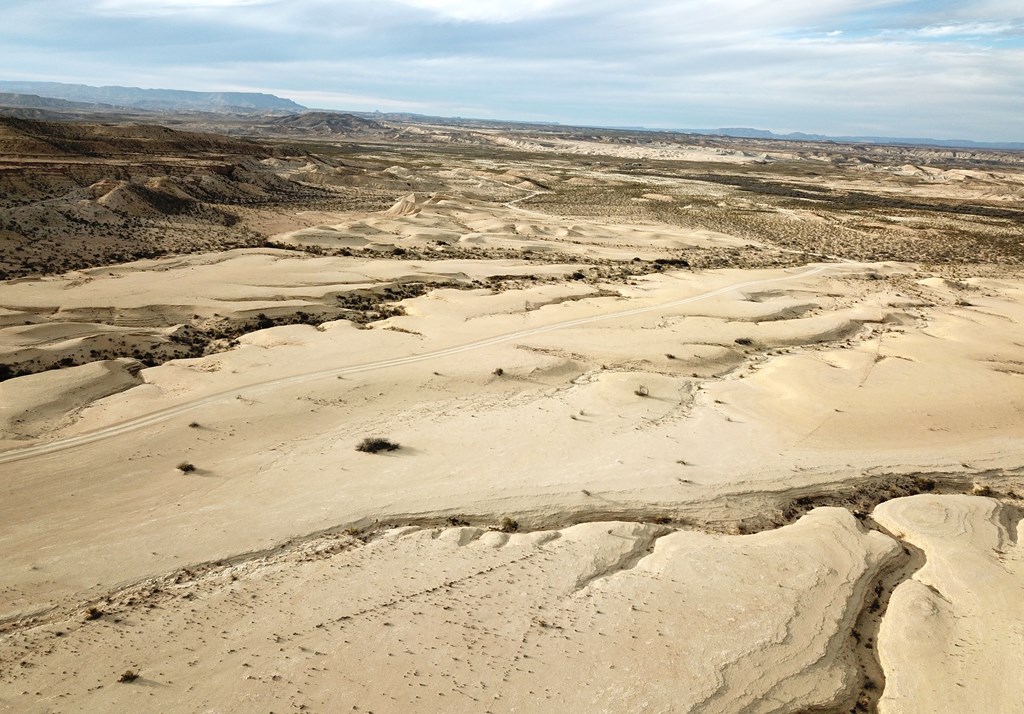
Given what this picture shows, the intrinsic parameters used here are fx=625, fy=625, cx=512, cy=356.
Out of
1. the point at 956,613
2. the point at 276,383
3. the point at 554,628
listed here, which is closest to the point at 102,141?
the point at 276,383

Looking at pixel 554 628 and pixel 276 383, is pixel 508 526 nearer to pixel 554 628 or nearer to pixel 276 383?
pixel 554 628

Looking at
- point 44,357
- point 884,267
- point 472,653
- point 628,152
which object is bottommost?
point 472,653

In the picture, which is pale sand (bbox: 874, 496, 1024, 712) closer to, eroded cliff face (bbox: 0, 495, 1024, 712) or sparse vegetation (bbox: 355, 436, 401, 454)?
eroded cliff face (bbox: 0, 495, 1024, 712)

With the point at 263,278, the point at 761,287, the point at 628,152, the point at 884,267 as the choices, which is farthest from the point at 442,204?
the point at 628,152

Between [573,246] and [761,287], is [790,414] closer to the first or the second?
[761,287]

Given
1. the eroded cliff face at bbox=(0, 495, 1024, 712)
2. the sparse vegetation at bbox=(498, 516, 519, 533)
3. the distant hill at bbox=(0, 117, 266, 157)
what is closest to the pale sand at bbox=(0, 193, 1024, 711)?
the eroded cliff face at bbox=(0, 495, 1024, 712)

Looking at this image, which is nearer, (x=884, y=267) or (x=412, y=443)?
(x=412, y=443)
